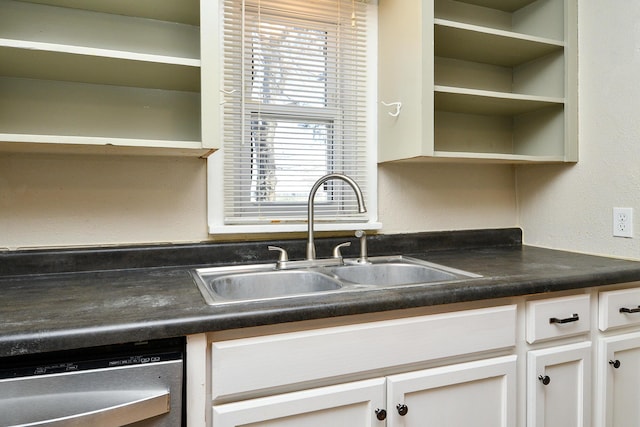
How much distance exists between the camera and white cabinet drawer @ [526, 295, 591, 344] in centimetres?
122

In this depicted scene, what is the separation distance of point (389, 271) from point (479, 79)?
1095mm

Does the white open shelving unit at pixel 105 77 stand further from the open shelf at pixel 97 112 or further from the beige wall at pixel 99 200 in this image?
the beige wall at pixel 99 200

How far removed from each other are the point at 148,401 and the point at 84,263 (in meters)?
0.75

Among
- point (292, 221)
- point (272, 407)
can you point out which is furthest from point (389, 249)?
point (272, 407)

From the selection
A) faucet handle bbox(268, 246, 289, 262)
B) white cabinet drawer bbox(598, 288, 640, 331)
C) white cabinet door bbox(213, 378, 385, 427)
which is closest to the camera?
white cabinet door bbox(213, 378, 385, 427)

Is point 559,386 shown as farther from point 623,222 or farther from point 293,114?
point 293,114

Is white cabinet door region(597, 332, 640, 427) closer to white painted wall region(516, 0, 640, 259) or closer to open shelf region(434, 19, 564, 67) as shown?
white painted wall region(516, 0, 640, 259)

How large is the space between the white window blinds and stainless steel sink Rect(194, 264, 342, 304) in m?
0.23

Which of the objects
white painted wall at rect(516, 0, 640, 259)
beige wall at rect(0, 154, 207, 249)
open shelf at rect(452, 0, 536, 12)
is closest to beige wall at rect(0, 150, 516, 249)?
beige wall at rect(0, 154, 207, 249)

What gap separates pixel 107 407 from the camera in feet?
2.59

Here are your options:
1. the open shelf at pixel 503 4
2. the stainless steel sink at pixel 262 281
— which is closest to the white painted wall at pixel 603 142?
the open shelf at pixel 503 4

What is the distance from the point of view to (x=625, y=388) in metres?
1.38

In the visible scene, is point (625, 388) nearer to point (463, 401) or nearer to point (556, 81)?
point (463, 401)

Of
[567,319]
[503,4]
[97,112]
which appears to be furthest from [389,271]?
[503,4]
